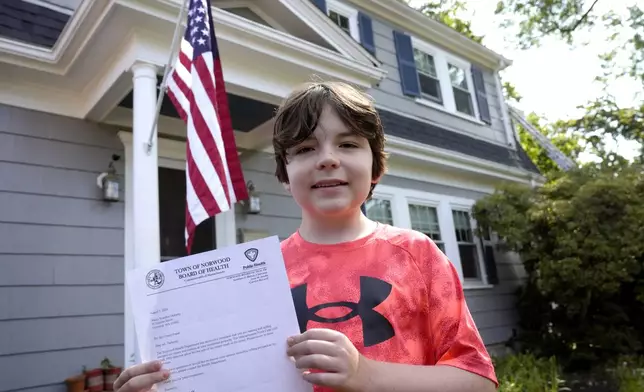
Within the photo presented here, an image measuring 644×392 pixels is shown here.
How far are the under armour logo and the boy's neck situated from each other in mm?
137

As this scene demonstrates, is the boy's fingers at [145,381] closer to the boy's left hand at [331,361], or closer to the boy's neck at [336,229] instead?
the boy's left hand at [331,361]

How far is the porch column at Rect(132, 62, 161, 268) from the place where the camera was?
3.48 meters

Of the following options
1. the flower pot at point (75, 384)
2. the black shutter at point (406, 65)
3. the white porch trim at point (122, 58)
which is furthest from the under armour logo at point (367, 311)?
the black shutter at point (406, 65)

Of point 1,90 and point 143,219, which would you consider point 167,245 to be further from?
point 1,90

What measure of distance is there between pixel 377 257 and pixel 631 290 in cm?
816

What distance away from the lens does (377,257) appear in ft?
3.78

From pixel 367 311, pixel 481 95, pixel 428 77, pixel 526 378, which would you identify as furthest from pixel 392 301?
pixel 481 95

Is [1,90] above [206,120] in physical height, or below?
above

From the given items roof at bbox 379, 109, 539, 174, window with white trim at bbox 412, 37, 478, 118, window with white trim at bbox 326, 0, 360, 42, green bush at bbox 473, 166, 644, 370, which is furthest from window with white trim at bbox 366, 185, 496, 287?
window with white trim at bbox 326, 0, 360, 42

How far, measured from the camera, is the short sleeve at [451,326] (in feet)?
3.34

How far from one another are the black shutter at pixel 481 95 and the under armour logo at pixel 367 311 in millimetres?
9522

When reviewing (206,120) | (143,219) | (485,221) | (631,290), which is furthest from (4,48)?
(631,290)

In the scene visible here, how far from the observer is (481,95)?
32.9 ft

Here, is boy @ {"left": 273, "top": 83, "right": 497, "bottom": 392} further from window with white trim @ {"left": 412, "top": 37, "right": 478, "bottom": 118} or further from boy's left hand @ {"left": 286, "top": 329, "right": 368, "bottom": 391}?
window with white trim @ {"left": 412, "top": 37, "right": 478, "bottom": 118}
